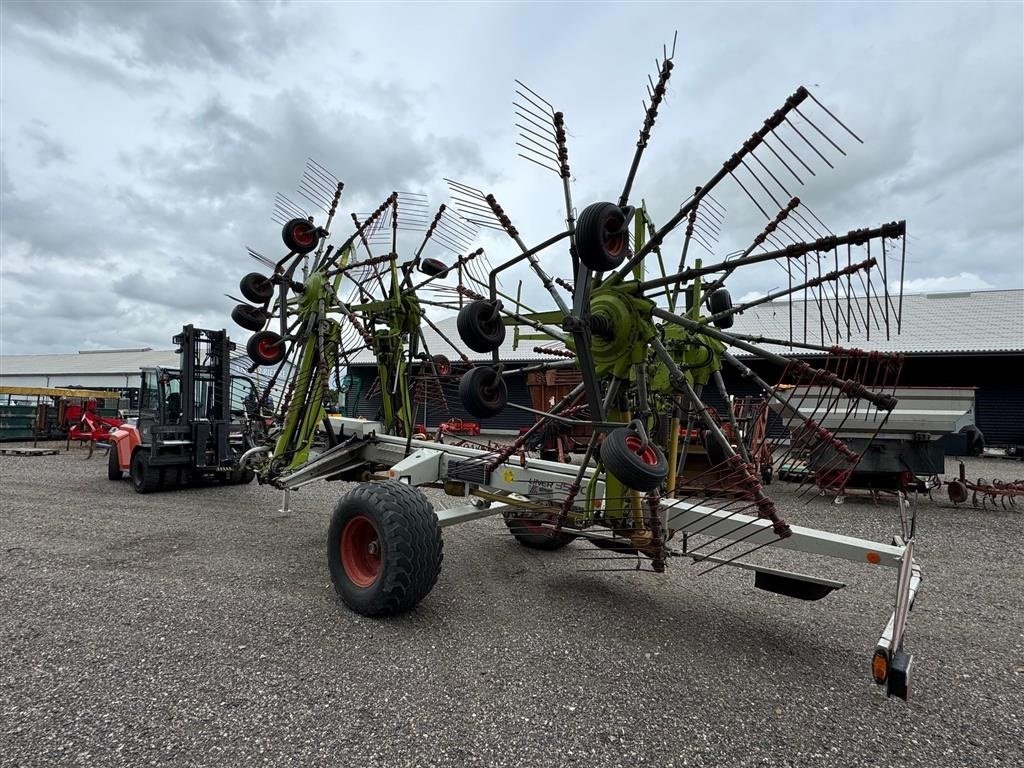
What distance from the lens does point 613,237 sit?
11.2 ft

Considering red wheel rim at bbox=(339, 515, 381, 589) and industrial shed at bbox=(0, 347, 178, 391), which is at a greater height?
industrial shed at bbox=(0, 347, 178, 391)

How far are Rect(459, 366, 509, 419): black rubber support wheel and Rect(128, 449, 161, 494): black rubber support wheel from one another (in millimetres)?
8639

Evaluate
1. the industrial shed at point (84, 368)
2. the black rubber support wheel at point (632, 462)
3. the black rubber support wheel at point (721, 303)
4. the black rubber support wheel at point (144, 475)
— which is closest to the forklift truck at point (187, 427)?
the black rubber support wheel at point (144, 475)

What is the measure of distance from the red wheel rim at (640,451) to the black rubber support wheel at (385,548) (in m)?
1.72

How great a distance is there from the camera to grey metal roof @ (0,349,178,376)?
153ft

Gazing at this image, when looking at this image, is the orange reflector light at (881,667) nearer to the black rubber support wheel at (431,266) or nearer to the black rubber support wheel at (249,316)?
the black rubber support wheel at (431,266)

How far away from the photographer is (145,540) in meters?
6.84

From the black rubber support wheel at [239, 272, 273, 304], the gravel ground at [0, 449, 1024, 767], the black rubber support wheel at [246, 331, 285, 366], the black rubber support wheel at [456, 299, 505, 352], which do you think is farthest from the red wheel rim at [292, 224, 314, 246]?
the black rubber support wheel at [456, 299, 505, 352]

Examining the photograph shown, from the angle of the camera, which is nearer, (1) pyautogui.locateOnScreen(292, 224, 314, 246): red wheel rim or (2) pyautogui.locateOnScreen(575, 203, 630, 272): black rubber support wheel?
(2) pyautogui.locateOnScreen(575, 203, 630, 272): black rubber support wheel

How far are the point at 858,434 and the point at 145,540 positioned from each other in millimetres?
10881

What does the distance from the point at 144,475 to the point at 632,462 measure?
408 inches

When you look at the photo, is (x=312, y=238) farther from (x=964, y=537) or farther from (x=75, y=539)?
(x=964, y=537)

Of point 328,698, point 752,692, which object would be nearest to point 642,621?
point 752,692

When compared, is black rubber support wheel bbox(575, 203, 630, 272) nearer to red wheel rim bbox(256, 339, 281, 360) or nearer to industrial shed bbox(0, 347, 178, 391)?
red wheel rim bbox(256, 339, 281, 360)
